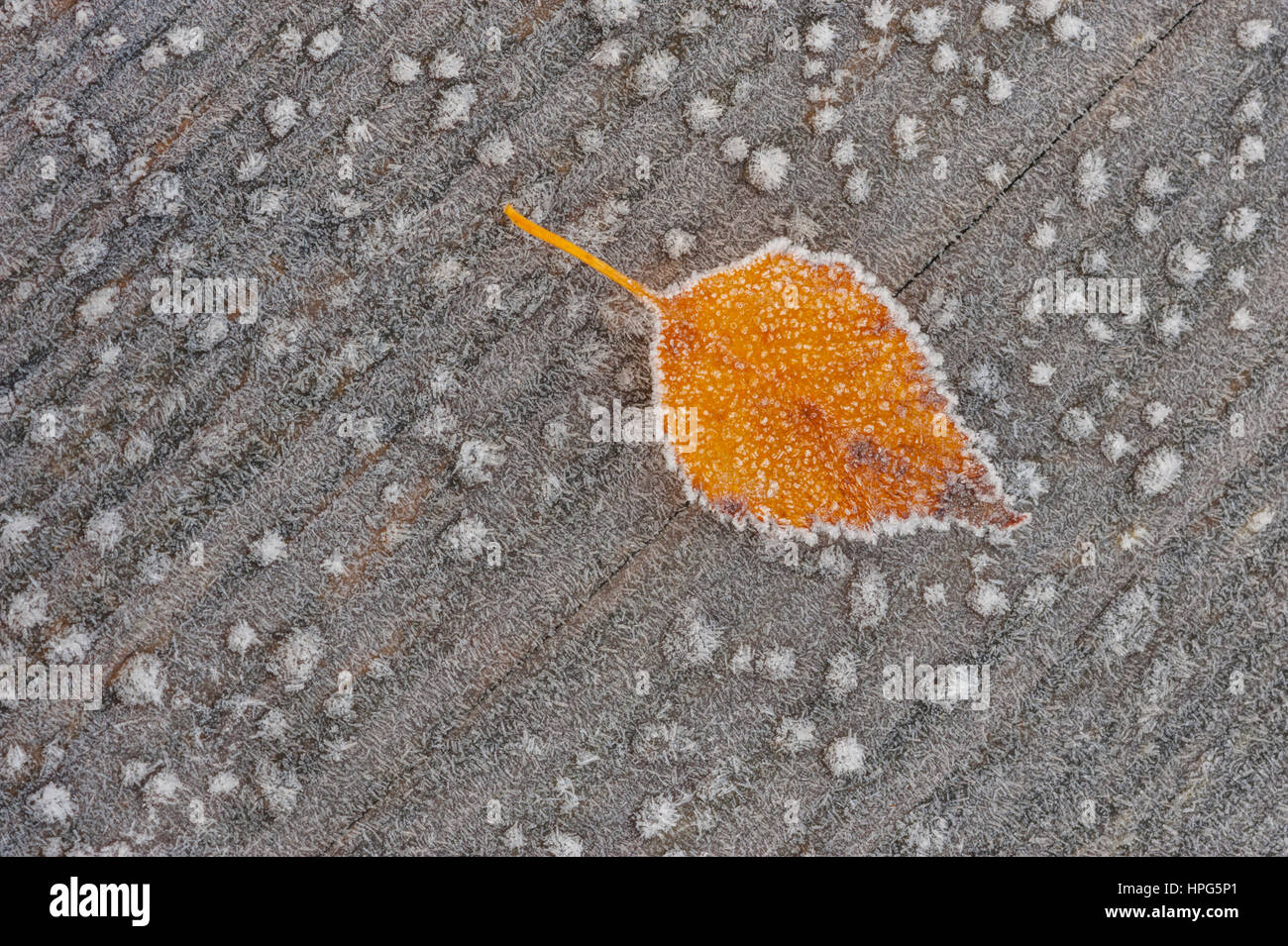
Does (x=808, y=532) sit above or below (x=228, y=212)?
below

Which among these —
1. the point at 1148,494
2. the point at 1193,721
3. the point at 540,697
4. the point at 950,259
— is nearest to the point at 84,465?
the point at 540,697

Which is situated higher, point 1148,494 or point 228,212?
point 228,212

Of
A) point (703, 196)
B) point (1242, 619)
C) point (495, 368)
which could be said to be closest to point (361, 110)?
point (495, 368)

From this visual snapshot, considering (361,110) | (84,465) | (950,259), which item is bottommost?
(84,465)

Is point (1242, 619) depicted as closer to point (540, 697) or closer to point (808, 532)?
point (808, 532)

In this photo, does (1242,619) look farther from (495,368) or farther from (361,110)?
(361,110)
